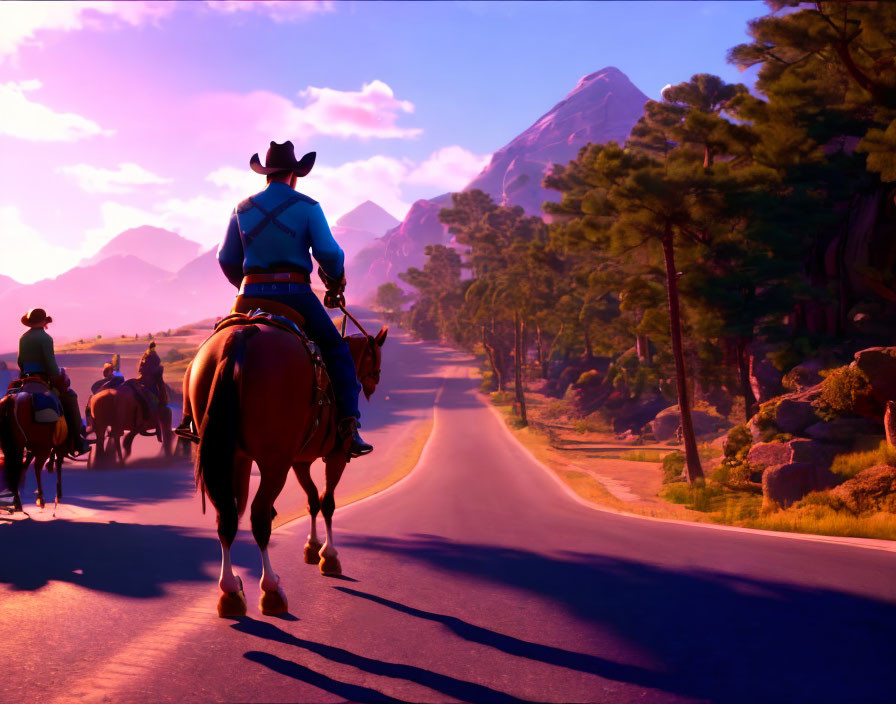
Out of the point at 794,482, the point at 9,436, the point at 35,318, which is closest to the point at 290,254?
the point at 35,318

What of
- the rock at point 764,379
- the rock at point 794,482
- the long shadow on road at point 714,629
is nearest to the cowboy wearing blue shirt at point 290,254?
the long shadow on road at point 714,629

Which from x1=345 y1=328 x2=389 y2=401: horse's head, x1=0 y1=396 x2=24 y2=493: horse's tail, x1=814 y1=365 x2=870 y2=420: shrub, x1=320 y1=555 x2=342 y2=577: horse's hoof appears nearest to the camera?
x1=320 y1=555 x2=342 y2=577: horse's hoof

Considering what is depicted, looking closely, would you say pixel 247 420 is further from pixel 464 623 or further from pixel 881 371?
pixel 881 371

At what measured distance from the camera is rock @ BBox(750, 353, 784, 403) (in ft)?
78.2

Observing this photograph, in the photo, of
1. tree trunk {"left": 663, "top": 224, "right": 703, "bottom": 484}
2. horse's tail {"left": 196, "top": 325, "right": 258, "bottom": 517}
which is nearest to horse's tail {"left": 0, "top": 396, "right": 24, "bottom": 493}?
horse's tail {"left": 196, "top": 325, "right": 258, "bottom": 517}

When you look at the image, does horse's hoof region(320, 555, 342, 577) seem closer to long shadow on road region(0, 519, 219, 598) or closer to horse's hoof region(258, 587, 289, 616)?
long shadow on road region(0, 519, 219, 598)

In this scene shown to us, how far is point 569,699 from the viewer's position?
115 inches

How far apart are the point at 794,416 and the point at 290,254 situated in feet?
49.6

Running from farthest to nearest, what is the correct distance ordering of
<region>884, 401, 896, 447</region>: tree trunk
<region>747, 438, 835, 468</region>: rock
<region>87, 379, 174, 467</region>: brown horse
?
<region>87, 379, 174, 467</region>: brown horse
<region>747, 438, 835, 468</region>: rock
<region>884, 401, 896, 447</region>: tree trunk

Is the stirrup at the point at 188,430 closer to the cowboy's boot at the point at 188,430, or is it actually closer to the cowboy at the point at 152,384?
the cowboy's boot at the point at 188,430

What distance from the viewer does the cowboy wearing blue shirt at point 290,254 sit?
4629 millimetres

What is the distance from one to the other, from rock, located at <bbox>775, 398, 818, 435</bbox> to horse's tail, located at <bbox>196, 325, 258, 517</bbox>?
51.1 feet

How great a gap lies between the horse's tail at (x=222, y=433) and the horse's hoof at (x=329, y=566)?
5.04 ft

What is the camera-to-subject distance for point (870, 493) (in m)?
9.81
